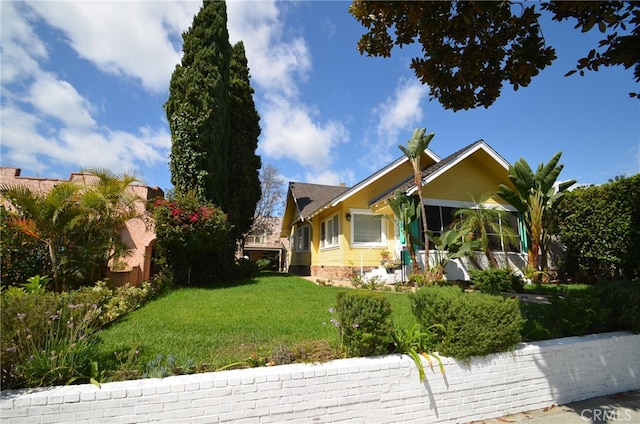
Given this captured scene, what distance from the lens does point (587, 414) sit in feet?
13.5

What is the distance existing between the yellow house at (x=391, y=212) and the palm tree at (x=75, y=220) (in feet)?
27.6

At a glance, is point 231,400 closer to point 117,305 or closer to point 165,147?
point 117,305

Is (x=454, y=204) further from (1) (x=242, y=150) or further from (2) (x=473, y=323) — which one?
(2) (x=473, y=323)

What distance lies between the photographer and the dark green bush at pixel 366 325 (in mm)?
3887

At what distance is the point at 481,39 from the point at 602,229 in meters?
11.2

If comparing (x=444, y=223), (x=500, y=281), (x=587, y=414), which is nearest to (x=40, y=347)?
(x=587, y=414)

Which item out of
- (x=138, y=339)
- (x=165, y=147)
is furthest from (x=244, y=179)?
(x=138, y=339)

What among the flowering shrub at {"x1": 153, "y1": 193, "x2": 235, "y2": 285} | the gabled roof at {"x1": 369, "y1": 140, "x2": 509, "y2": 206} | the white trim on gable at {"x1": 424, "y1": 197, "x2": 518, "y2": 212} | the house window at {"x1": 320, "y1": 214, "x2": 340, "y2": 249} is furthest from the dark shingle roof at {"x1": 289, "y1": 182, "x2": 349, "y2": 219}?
the flowering shrub at {"x1": 153, "y1": 193, "x2": 235, "y2": 285}

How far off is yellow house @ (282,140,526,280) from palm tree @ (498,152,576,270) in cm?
94

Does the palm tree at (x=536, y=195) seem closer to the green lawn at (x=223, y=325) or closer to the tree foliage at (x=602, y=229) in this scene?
the tree foliage at (x=602, y=229)

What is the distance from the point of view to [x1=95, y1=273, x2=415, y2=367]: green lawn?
4426mm

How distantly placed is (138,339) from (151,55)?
6508 mm

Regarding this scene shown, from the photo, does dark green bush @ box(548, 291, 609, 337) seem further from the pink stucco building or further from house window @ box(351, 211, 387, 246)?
the pink stucco building

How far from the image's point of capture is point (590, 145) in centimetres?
1245
